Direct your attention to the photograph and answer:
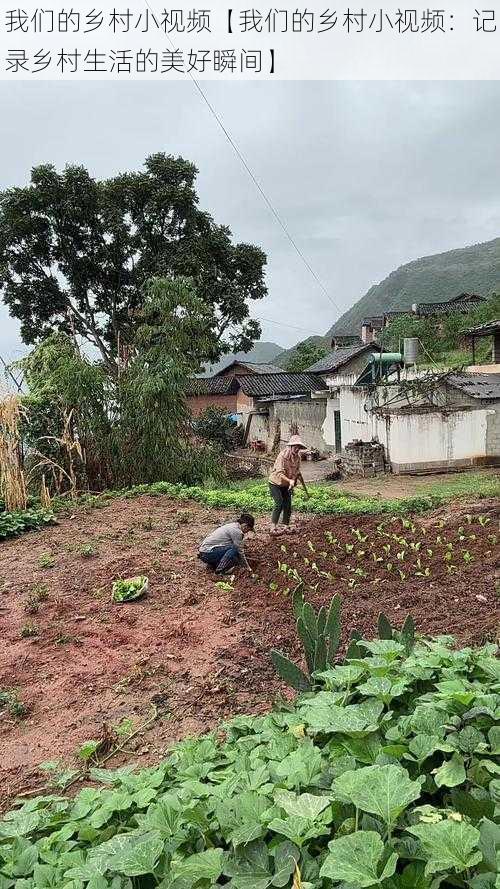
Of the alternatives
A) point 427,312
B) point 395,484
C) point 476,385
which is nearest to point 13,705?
point 395,484

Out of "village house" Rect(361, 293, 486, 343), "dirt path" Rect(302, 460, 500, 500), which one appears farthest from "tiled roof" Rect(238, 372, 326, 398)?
"dirt path" Rect(302, 460, 500, 500)

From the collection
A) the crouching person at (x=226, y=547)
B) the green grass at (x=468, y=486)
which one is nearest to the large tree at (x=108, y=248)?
the green grass at (x=468, y=486)

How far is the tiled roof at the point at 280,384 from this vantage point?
28.6 meters

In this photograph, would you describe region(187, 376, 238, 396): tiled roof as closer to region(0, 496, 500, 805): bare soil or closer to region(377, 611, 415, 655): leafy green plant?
region(0, 496, 500, 805): bare soil

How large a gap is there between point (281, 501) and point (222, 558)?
2734mm

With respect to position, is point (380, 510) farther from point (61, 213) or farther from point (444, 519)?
point (61, 213)

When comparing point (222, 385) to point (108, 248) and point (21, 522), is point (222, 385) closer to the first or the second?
point (108, 248)

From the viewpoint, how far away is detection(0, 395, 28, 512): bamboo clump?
1052 centimetres

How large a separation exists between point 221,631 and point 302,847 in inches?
160

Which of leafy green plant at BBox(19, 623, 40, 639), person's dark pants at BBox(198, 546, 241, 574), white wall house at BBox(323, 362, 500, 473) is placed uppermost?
white wall house at BBox(323, 362, 500, 473)

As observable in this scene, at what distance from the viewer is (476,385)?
1730 cm

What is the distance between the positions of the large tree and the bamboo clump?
9816mm

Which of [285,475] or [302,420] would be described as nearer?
[285,475]

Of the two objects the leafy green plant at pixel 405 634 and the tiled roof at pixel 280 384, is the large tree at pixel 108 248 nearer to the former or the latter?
the tiled roof at pixel 280 384
